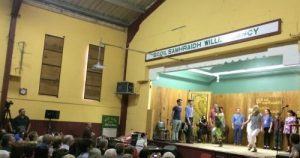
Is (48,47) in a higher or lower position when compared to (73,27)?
lower

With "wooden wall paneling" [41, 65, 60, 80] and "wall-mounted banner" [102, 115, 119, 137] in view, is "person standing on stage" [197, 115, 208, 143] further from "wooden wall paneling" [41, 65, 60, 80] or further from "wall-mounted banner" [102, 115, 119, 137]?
"wooden wall paneling" [41, 65, 60, 80]

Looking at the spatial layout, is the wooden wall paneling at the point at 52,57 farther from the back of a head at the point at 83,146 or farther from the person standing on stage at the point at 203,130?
the back of a head at the point at 83,146

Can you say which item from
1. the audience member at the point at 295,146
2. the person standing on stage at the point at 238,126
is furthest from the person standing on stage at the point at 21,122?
the audience member at the point at 295,146

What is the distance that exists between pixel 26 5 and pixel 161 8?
475 centimetres

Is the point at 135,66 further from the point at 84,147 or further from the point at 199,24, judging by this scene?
the point at 84,147

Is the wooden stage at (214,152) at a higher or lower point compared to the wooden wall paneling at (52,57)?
lower

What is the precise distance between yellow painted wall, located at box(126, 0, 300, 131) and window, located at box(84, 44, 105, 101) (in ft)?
4.02

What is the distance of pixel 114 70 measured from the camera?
1271 cm

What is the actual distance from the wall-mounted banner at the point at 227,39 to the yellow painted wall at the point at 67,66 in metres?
2.34

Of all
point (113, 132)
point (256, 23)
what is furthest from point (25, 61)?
point (256, 23)

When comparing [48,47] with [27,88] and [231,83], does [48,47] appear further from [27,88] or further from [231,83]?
[231,83]

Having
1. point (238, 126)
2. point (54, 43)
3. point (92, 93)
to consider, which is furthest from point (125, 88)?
point (238, 126)

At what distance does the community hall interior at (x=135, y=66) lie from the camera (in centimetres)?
931

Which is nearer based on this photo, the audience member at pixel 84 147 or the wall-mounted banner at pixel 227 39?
the audience member at pixel 84 147
